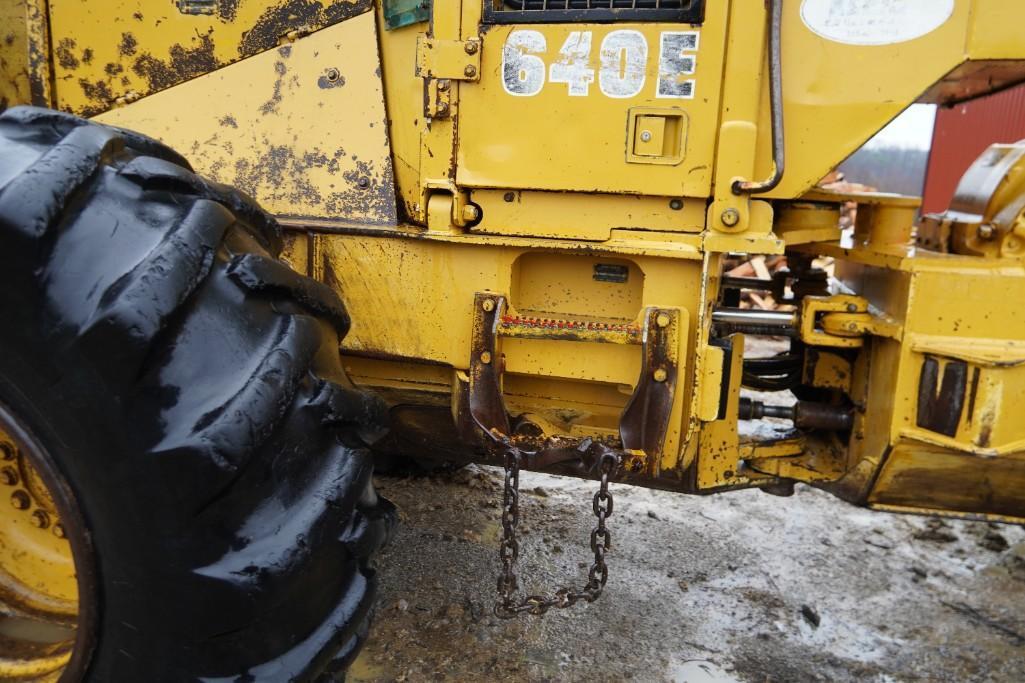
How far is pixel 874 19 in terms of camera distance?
1.98 metres

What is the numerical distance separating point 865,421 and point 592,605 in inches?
46.1

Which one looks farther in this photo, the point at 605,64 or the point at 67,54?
the point at 67,54

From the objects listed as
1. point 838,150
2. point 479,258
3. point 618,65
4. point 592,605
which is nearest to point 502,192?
point 479,258

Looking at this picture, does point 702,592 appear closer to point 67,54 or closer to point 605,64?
point 605,64

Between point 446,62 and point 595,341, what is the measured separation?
824mm

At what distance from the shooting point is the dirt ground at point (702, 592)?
2637mm

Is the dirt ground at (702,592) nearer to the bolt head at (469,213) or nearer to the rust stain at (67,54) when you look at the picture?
the bolt head at (469,213)

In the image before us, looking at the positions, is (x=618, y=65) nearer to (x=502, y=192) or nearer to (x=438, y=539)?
(x=502, y=192)

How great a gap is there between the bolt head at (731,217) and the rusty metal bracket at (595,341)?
0.85ft

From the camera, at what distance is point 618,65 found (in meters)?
2.05

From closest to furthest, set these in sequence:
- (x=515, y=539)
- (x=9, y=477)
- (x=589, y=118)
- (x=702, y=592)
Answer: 1. (x=9, y=477)
2. (x=589, y=118)
3. (x=515, y=539)
4. (x=702, y=592)

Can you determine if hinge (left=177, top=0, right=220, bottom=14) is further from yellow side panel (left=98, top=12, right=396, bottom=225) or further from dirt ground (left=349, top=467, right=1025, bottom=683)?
dirt ground (left=349, top=467, right=1025, bottom=683)

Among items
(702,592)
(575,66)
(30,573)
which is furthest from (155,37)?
(702,592)

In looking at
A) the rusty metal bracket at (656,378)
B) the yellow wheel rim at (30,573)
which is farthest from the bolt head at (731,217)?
the yellow wheel rim at (30,573)
